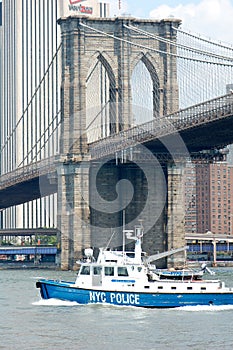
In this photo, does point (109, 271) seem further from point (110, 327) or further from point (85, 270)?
point (110, 327)

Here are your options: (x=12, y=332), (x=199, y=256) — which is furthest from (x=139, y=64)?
(x=12, y=332)

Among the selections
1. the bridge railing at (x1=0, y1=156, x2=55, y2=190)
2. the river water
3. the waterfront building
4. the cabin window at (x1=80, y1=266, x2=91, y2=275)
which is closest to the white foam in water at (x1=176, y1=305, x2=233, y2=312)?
the river water

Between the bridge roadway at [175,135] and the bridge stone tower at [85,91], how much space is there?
1810mm

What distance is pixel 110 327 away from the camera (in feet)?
150

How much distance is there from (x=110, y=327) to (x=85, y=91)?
5157 centimetres

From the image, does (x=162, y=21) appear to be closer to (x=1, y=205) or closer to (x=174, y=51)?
(x=174, y=51)

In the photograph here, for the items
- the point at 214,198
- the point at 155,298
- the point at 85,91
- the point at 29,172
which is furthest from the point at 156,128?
the point at 214,198

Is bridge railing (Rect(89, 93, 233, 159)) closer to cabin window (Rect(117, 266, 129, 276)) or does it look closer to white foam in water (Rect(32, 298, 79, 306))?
white foam in water (Rect(32, 298, 79, 306))

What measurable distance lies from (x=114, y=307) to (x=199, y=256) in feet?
305

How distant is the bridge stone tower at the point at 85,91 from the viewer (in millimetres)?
94125

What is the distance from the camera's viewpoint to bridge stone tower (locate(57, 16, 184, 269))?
9412 centimetres

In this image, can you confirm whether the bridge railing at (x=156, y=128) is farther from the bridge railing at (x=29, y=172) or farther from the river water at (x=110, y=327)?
the river water at (x=110, y=327)

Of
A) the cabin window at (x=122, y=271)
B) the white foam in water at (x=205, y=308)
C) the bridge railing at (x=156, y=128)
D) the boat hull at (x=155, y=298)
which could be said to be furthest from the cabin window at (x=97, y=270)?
the bridge railing at (x=156, y=128)

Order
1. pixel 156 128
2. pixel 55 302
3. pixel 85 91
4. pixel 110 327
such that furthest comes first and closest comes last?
pixel 85 91 → pixel 156 128 → pixel 55 302 → pixel 110 327
